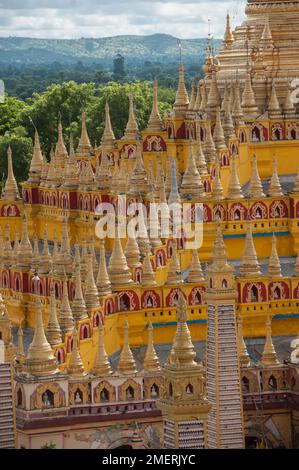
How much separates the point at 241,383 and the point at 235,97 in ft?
41.3

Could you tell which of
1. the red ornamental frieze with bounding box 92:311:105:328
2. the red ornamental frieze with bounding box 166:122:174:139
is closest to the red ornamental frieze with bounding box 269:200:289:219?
the red ornamental frieze with bounding box 92:311:105:328

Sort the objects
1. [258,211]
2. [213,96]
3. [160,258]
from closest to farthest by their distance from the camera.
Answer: [160,258] → [258,211] → [213,96]

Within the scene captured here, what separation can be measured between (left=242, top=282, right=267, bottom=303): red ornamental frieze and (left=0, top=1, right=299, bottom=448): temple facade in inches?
0.8

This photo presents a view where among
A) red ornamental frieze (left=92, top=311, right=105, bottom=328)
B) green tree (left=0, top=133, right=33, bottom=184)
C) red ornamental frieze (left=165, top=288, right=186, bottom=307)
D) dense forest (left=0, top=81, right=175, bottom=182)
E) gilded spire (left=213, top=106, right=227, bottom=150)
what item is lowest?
red ornamental frieze (left=92, top=311, right=105, bottom=328)

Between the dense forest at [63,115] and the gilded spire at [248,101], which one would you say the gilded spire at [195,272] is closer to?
the gilded spire at [248,101]

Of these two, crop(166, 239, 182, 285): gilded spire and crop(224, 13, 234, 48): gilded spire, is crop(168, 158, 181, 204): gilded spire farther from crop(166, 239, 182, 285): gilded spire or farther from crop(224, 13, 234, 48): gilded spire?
crop(224, 13, 234, 48): gilded spire

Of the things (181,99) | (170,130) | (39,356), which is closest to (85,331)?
(39,356)

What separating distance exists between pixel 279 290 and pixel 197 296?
1.64 meters

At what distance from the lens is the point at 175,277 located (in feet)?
140

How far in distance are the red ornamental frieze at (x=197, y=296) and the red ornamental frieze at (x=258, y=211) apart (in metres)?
3.57

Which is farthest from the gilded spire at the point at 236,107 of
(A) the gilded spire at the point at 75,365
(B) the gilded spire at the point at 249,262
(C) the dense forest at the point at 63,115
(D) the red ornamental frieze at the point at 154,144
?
(C) the dense forest at the point at 63,115

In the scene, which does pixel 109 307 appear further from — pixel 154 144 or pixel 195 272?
pixel 154 144

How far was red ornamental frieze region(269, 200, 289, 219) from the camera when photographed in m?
45.7
